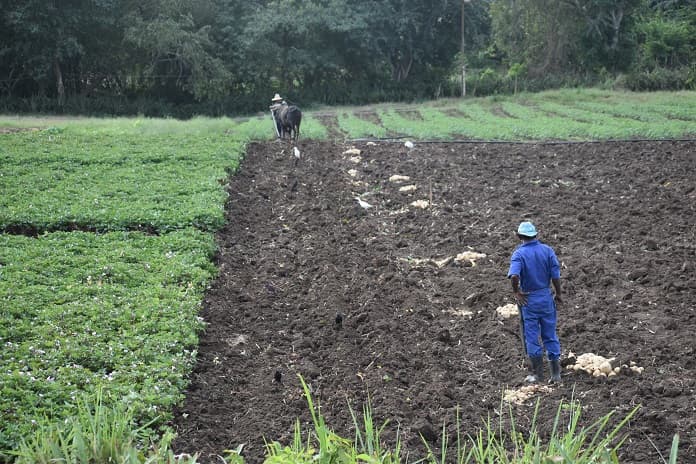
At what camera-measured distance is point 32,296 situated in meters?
9.85

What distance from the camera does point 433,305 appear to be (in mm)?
10375

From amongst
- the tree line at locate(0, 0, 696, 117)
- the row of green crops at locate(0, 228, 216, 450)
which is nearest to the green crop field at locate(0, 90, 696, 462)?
the row of green crops at locate(0, 228, 216, 450)

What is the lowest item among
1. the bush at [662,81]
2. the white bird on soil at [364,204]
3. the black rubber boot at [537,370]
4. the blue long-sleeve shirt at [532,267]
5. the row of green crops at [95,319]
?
the black rubber boot at [537,370]

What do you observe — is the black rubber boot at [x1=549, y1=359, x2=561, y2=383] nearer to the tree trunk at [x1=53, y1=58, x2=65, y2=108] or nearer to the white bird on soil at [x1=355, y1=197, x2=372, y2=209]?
the white bird on soil at [x1=355, y1=197, x2=372, y2=209]

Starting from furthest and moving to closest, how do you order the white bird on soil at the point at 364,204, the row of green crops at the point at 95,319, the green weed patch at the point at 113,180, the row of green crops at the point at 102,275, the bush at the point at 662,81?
the bush at the point at 662,81 → the white bird on soil at the point at 364,204 → the green weed patch at the point at 113,180 → the row of green crops at the point at 102,275 → the row of green crops at the point at 95,319

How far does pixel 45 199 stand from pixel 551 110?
24.2 meters

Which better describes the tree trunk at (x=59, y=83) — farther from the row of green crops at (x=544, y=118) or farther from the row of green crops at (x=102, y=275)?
the row of green crops at (x=102, y=275)

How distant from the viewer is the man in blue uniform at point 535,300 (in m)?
7.95

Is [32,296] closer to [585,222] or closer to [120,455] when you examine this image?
[120,455]

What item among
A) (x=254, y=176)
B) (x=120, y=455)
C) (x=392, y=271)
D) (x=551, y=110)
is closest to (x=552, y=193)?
(x=392, y=271)

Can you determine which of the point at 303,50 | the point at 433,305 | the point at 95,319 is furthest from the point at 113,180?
the point at 303,50

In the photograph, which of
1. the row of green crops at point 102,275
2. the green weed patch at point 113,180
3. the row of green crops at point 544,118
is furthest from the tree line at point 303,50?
the row of green crops at point 102,275

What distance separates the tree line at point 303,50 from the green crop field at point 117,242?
35.4ft

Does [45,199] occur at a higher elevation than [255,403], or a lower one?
higher
